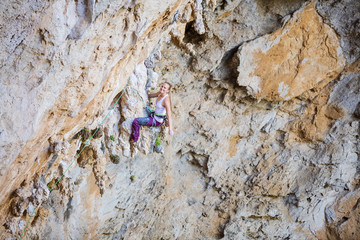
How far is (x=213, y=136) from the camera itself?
25.7ft

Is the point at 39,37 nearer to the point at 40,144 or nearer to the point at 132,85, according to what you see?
the point at 40,144

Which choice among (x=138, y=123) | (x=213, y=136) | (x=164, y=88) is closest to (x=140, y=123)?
(x=138, y=123)

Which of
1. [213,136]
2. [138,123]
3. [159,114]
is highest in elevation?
[138,123]

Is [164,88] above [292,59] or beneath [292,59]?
above

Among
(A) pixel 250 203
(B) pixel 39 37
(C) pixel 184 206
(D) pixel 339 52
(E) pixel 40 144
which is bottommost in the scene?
(A) pixel 250 203

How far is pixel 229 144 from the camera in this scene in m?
8.09

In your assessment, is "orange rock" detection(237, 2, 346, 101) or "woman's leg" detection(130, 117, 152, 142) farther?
"orange rock" detection(237, 2, 346, 101)

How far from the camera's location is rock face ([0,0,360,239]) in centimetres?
375

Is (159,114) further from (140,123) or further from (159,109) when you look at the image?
(140,123)

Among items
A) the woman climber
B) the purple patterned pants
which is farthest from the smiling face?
the purple patterned pants

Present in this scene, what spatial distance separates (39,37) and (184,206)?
6235 millimetres

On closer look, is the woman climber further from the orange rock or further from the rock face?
the orange rock

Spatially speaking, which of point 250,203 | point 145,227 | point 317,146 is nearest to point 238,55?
point 317,146

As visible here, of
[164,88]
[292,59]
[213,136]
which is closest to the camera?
[164,88]
